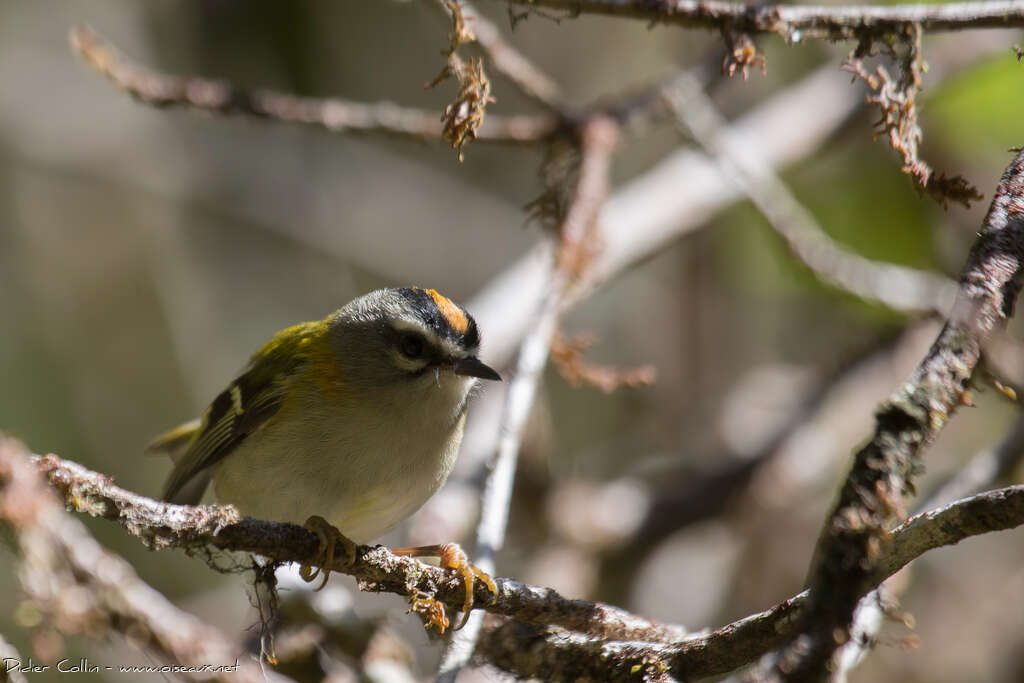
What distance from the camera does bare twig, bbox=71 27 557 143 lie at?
103 inches

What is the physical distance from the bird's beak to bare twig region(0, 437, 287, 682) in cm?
95

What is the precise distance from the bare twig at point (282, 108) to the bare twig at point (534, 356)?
0.73 feet

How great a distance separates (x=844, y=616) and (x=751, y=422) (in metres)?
3.01

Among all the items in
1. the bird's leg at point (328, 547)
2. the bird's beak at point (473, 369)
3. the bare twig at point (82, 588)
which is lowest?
the bare twig at point (82, 588)

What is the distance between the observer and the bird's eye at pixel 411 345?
8.22 feet

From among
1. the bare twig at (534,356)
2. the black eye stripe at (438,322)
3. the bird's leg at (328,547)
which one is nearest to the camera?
the bird's leg at (328,547)

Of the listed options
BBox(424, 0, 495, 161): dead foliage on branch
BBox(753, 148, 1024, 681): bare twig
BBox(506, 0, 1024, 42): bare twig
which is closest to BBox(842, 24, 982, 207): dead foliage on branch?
BBox(506, 0, 1024, 42): bare twig

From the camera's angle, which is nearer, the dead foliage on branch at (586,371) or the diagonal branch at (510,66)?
the dead foliage on branch at (586,371)

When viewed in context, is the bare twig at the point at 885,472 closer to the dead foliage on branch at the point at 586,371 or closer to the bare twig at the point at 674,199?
the dead foliage on branch at the point at 586,371

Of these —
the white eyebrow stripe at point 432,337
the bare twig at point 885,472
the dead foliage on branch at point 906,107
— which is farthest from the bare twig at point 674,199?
the bare twig at point 885,472

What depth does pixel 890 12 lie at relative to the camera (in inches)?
61.1

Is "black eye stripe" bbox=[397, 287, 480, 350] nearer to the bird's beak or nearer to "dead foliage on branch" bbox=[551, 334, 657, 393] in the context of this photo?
the bird's beak

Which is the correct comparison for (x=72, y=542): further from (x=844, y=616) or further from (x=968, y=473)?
(x=968, y=473)

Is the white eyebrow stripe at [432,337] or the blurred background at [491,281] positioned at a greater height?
the blurred background at [491,281]
